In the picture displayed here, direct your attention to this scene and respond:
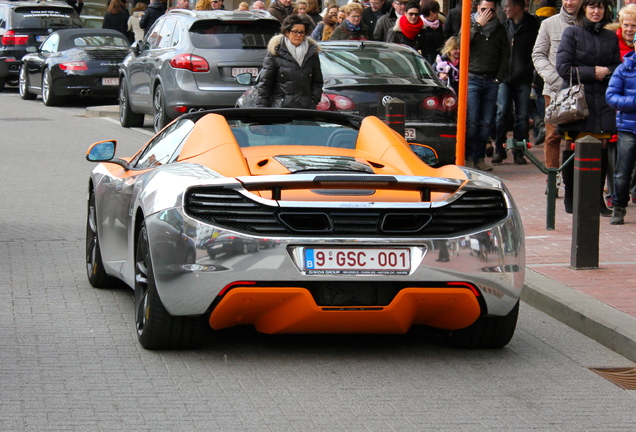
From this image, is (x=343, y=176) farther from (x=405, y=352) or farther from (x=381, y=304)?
(x=405, y=352)

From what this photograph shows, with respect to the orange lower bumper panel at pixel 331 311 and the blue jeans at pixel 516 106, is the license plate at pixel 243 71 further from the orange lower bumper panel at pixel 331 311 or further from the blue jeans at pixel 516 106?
the orange lower bumper panel at pixel 331 311

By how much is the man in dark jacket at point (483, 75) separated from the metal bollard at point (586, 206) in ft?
18.3

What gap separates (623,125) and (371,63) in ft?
13.7

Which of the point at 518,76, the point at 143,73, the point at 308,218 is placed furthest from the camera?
the point at 143,73

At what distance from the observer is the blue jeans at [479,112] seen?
13.9 m

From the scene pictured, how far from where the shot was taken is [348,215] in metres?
5.51

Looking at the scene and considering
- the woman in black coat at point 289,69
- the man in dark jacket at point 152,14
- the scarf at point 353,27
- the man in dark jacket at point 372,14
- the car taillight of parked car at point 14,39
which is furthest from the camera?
the car taillight of parked car at point 14,39

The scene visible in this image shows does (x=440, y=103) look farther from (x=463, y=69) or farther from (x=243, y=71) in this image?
(x=243, y=71)

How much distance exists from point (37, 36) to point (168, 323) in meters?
23.3

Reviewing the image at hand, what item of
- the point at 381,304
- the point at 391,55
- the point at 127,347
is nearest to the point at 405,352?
the point at 381,304

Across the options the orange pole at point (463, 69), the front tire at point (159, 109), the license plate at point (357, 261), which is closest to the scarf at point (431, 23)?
the front tire at point (159, 109)

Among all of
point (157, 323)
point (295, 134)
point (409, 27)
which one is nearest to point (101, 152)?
point (295, 134)

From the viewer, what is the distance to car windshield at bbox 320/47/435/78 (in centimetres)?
1347

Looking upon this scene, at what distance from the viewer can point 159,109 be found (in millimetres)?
17375
